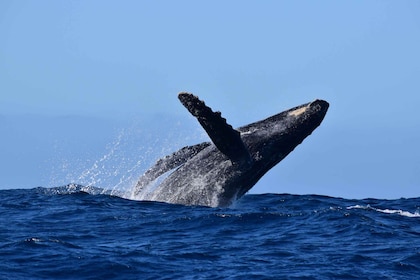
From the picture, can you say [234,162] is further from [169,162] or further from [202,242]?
[202,242]

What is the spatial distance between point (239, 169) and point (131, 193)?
11.2 feet

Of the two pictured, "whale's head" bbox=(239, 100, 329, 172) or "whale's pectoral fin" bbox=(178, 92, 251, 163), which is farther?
"whale's head" bbox=(239, 100, 329, 172)

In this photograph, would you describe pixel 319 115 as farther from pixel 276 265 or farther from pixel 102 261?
pixel 102 261

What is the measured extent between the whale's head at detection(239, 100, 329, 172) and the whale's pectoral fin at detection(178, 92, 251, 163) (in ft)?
3.79

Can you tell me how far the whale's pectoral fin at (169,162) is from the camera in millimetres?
19094

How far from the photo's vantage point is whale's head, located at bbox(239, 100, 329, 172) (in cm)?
1858

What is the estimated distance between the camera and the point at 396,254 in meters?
14.3

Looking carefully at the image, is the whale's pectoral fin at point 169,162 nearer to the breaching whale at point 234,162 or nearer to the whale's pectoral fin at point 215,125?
the breaching whale at point 234,162

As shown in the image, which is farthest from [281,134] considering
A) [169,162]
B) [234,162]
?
[169,162]

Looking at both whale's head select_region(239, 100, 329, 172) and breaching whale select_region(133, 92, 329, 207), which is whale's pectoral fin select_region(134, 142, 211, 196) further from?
whale's head select_region(239, 100, 329, 172)

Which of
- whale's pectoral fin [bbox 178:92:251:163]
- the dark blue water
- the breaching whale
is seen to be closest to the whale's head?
the breaching whale

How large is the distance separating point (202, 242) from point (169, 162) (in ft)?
14.9

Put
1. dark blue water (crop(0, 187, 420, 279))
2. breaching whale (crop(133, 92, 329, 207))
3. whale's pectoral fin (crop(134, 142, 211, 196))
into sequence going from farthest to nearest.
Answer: whale's pectoral fin (crop(134, 142, 211, 196)), breaching whale (crop(133, 92, 329, 207)), dark blue water (crop(0, 187, 420, 279))

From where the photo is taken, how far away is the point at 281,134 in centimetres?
1867
